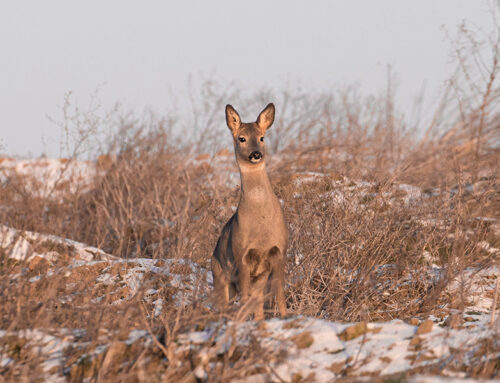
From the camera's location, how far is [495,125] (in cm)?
1503

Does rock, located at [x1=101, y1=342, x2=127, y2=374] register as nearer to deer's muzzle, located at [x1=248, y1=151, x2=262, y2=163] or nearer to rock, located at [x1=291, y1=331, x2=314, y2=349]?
rock, located at [x1=291, y1=331, x2=314, y2=349]

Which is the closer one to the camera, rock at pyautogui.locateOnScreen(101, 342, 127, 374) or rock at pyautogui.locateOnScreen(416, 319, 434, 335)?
rock at pyautogui.locateOnScreen(101, 342, 127, 374)

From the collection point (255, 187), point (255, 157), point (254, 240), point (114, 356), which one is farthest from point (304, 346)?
point (255, 157)

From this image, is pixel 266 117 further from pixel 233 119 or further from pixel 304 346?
pixel 304 346

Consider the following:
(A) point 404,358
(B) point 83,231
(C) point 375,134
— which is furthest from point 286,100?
(A) point 404,358

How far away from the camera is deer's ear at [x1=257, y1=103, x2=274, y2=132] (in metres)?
6.51

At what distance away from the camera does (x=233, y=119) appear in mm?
6594

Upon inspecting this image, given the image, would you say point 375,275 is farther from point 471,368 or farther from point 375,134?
point 375,134

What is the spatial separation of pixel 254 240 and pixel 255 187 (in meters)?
0.54

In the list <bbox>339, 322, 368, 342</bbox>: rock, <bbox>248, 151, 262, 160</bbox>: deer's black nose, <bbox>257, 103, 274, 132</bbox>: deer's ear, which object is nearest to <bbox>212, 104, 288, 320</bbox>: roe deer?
<bbox>248, 151, 262, 160</bbox>: deer's black nose

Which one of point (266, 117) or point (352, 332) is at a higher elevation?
point (266, 117)

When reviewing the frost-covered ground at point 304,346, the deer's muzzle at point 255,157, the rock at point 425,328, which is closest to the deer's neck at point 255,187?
the deer's muzzle at point 255,157

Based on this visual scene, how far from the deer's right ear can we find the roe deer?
1.37ft

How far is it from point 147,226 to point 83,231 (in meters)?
1.83
